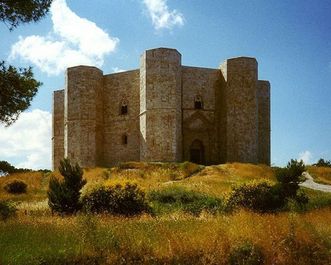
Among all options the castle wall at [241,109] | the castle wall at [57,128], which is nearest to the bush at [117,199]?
the castle wall at [241,109]

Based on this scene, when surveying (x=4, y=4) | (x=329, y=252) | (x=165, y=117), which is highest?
(x=4, y=4)

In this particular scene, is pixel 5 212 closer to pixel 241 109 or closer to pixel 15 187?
pixel 15 187

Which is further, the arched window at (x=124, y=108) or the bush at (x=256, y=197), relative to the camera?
the arched window at (x=124, y=108)

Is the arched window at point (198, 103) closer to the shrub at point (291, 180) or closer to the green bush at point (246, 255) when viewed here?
the shrub at point (291, 180)

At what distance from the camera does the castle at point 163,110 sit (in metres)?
34.2

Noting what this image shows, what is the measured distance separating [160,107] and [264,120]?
12.0 metres

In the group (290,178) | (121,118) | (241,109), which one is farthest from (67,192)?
(241,109)

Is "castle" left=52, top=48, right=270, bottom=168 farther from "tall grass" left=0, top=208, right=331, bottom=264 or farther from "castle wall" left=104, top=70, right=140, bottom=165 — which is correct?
"tall grass" left=0, top=208, right=331, bottom=264

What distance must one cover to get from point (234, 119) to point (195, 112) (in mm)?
3185

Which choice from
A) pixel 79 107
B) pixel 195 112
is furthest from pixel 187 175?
pixel 79 107

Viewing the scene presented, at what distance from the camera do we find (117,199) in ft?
56.2

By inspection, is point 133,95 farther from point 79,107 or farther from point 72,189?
point 72,189

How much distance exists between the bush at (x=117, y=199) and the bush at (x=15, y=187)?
12160 millimetres

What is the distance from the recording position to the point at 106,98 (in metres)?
38.2
